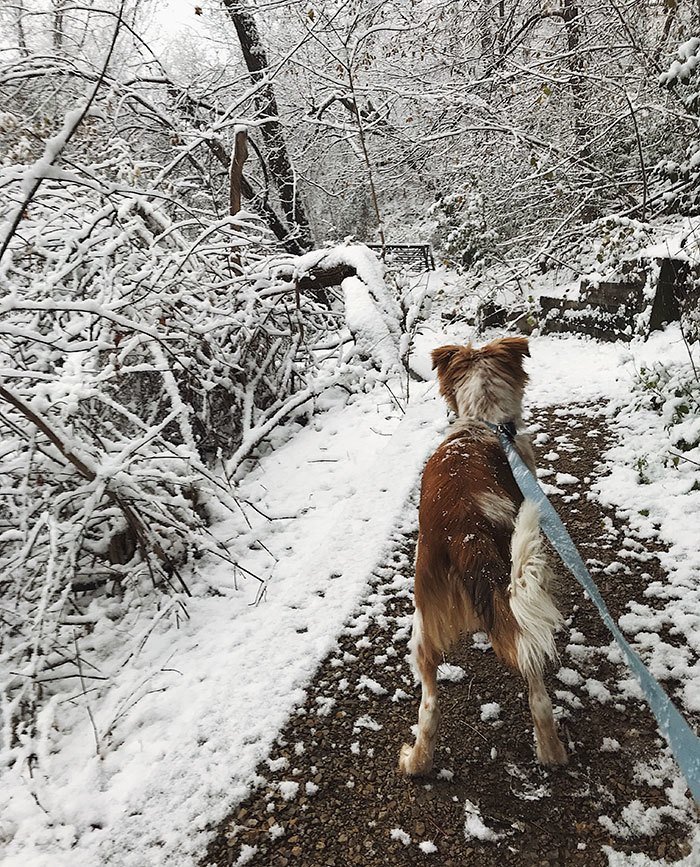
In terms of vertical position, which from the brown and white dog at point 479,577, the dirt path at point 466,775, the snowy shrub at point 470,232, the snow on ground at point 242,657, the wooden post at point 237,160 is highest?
the wooden post at point 237,160

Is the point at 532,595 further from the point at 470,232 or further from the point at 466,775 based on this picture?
the point at 470,232

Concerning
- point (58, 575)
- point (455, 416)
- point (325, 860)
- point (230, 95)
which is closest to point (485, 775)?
point (325, 860)

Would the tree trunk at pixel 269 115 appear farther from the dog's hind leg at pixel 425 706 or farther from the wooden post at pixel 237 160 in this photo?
the dog's hind leg at pixel 425 706

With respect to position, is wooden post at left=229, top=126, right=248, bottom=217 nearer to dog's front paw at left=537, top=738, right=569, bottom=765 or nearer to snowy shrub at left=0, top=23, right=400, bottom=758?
snowy shrub at left=0, top=23, right=400, bottom=758

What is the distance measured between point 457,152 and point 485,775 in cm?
1082

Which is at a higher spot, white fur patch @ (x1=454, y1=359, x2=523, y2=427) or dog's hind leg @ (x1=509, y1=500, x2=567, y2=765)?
white fur patch @ (x1=454, y1=359, x2=523, y2=427)

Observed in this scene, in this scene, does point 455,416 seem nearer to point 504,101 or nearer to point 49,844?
point 49,844

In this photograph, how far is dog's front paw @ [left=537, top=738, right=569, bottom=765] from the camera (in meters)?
2.18

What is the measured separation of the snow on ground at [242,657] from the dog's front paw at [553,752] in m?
0.37

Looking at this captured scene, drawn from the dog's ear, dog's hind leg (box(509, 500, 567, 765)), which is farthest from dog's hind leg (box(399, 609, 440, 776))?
the dog's ear

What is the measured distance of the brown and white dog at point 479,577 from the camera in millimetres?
1667

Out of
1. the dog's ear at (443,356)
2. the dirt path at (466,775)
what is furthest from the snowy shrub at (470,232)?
the dirt path at (466,775)

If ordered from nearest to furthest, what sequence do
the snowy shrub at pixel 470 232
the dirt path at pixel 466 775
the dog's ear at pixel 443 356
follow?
1. the dirt path at pixel 466 775
2. the dog's ear at pixel 443 356
3. the snowy shrub at pixel 470 232

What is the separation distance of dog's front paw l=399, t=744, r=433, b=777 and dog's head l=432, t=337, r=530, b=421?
1.63 meters
